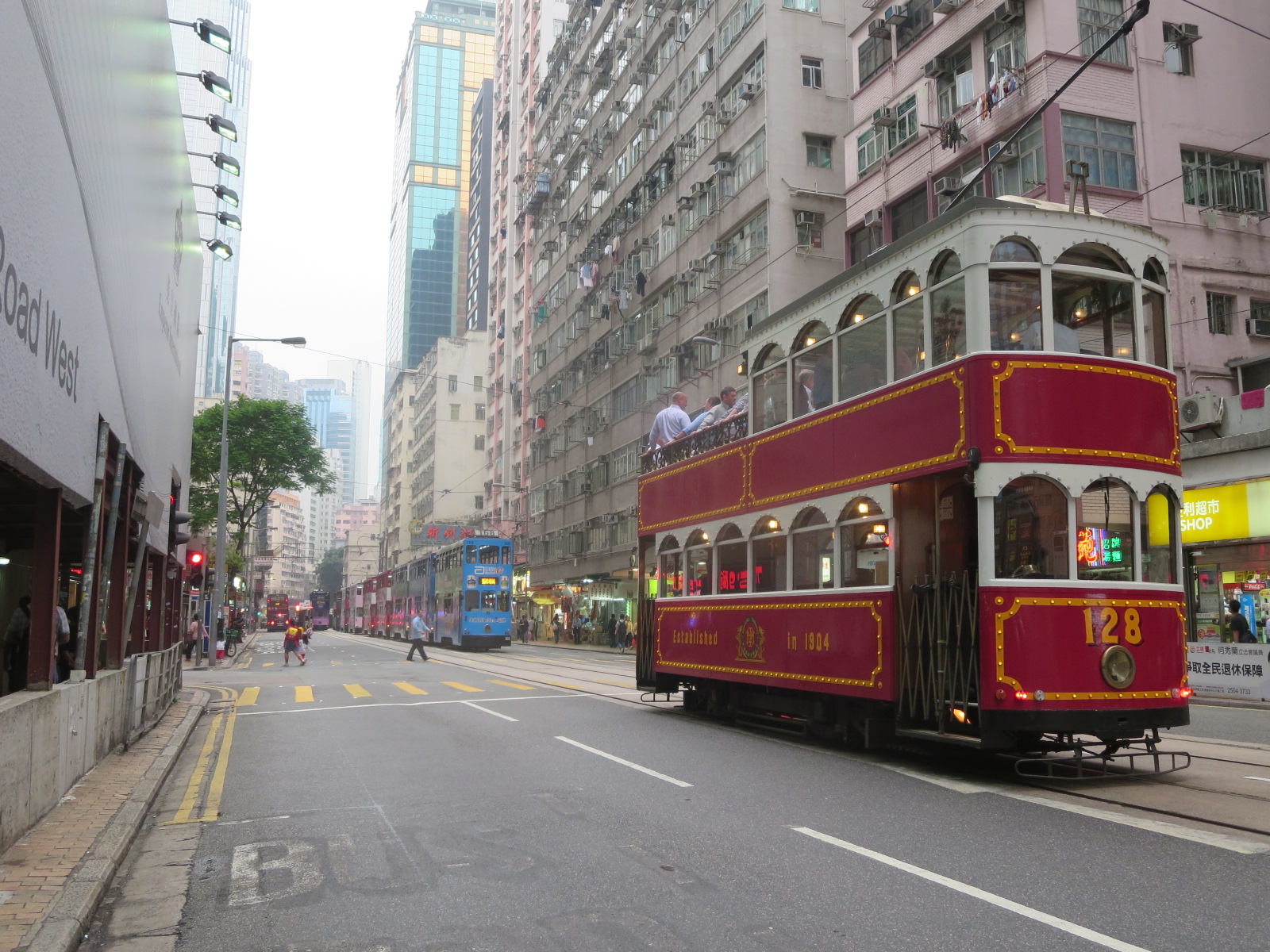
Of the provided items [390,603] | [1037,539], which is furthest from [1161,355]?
[390,603]

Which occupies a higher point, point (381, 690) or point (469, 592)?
point (469, 592)

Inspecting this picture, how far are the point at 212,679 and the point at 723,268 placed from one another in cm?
2240

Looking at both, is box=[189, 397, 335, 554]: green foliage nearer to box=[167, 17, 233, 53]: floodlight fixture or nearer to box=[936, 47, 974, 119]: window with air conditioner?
box=[936, 47, 974, 119]: window with air conditioner

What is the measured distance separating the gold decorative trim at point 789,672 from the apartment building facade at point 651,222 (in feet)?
51.4

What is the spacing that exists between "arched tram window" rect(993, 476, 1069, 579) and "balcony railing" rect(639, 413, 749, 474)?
199 inches

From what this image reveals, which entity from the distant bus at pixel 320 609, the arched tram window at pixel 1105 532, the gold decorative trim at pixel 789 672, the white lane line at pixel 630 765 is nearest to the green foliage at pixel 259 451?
the gold decorative trim at pixel 789 672

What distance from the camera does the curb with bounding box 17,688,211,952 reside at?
4.85 metres

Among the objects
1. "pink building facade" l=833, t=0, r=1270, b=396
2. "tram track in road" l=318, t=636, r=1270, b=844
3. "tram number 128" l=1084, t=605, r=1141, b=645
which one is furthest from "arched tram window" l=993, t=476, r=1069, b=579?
"pink building facade" l=833, t=0, r=1270, b=396

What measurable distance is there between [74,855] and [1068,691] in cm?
738

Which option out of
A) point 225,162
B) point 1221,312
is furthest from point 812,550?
point 1221,312

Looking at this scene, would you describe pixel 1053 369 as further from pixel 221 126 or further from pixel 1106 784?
pixel 221 126

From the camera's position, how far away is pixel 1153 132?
2378 cm

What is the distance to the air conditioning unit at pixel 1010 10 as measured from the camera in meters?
23.8

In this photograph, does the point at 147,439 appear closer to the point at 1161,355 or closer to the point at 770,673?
the point at 770,673
